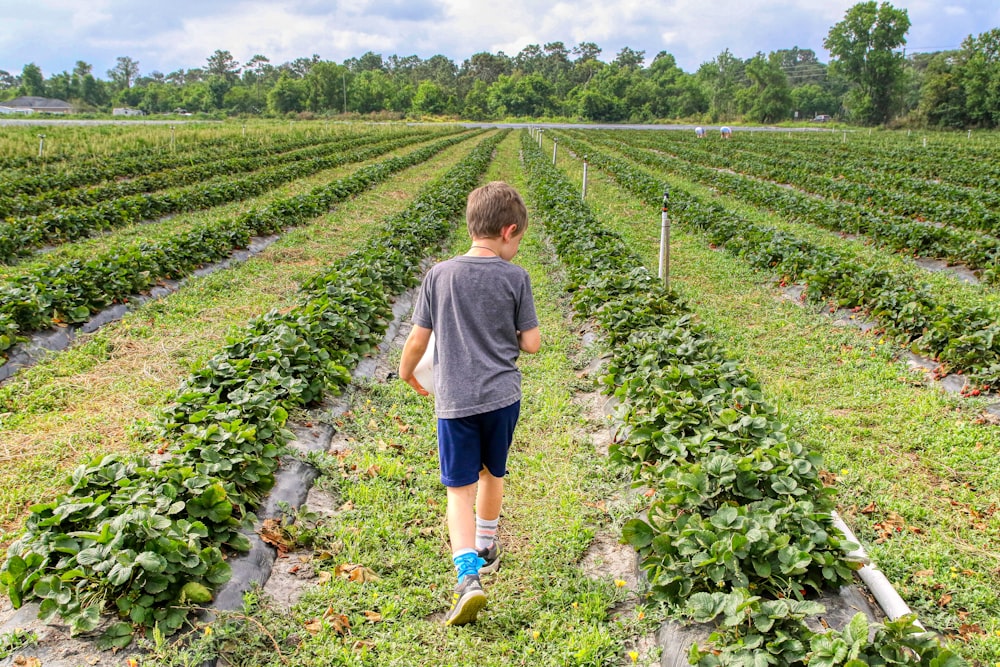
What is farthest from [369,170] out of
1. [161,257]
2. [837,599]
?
[837,599]

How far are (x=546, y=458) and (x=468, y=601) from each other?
2.00m

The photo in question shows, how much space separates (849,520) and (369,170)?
65.7ft

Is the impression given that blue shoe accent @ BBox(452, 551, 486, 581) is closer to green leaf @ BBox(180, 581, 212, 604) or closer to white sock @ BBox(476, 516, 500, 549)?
white sock @ BBox(476, 516, 500, 549)

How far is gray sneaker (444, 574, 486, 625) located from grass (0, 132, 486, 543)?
Answer: 2.63 m

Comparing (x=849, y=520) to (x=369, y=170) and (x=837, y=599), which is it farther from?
(x=369, y=170)

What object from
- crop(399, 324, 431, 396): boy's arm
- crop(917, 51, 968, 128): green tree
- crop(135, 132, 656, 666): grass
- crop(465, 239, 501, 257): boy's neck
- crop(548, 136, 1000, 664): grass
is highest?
crop(917, 51, 968, 128): green tree

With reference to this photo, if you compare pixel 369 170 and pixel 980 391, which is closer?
pixel 980 391

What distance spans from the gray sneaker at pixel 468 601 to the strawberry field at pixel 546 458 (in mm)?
123

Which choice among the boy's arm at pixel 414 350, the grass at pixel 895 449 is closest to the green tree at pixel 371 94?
the grass at pixel 895 449

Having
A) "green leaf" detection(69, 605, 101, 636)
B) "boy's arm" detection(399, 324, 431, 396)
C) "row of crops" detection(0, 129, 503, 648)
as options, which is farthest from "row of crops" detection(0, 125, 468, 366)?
"boy's arm" detection(399, 324, 431, 396)

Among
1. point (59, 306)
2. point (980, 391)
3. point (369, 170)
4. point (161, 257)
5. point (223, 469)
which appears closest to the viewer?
point (223, 469)

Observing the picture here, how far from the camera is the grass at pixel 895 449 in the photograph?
11.6 ft

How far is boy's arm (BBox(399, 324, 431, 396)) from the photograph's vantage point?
3.06m

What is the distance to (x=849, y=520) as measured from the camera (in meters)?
4.14
